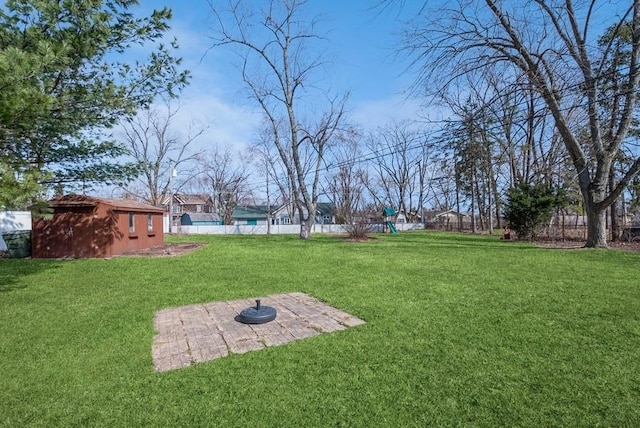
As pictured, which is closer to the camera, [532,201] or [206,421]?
[206,421]

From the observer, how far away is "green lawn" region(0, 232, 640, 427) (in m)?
2.20

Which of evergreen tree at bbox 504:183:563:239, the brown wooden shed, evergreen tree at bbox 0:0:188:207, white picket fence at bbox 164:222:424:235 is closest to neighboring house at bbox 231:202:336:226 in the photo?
white picket fence at bbox 164:222:424:235

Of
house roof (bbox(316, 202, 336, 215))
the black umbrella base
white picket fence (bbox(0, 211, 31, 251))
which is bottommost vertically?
the black umbrella base

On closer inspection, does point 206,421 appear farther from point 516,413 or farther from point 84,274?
point 84,274

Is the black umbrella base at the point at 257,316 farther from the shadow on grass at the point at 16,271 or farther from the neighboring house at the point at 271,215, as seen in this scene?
the neighboring house at the point at 271,215

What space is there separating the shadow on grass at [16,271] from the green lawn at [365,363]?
392 millimetres

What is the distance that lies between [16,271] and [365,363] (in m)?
8.96

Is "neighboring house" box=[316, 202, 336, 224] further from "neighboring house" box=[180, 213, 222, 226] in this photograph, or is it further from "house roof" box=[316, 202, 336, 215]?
"neighboring house" box=[180, 213, 222, 226]

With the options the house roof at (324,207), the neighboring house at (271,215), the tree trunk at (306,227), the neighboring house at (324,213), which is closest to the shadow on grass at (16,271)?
the tree trunk at (306,227)

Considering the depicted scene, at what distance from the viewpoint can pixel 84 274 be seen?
7.61 m

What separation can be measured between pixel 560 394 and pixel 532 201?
15678 millimetres

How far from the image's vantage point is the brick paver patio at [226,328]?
10.6ft

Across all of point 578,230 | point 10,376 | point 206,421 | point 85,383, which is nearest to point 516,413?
point 206,421

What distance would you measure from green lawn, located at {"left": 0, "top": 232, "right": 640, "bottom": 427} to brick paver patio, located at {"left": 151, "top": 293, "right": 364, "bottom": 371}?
0.17m
